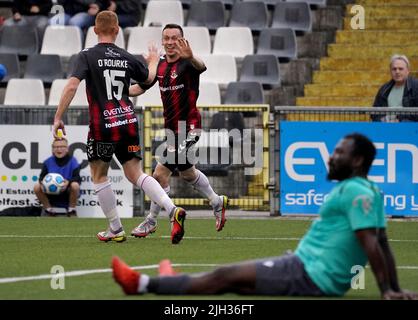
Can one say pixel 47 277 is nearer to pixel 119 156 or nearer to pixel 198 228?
pixel 119 156

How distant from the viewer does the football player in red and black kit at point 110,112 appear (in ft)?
44.1

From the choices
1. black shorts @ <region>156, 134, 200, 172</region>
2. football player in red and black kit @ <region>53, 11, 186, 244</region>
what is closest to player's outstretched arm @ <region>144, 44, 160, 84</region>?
football player in red and black kit @ <region>53, 11, 186, 244</region>

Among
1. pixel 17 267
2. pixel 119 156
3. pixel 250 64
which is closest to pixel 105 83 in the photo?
pixel 119 156

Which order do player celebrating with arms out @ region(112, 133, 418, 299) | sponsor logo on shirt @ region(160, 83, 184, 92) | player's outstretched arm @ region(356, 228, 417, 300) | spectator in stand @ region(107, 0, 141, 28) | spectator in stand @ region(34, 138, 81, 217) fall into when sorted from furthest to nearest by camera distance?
spectator in stand @ region(107, 0, 141, 28)
spectator in stand @ region(34, 138, 81, 217)
sponsor logo on shirt @ region(160, 83, 184, 92)
player celebrating with arms out @ region(112, 133, 418, 299)
player's outstretched arm @ region(356, 228, 417, 300)

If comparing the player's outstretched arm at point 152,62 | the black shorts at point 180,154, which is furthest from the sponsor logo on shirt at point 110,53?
the black shorts at point 180,154

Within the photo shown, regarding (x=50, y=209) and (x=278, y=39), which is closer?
(x=50, y=209)

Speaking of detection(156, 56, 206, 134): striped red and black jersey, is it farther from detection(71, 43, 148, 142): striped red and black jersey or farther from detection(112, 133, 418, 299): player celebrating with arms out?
detection(112, 133, 418, 299): player celebrating with arms out

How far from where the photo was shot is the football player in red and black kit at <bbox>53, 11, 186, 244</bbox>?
1344 cm

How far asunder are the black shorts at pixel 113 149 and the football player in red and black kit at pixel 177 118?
1.05 meters

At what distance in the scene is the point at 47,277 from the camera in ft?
33.8

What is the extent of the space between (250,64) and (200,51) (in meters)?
1.09

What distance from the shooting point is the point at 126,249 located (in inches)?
514

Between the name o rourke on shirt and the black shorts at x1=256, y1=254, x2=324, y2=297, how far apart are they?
5633 mm

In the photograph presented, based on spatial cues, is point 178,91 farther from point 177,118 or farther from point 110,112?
point 110,112
